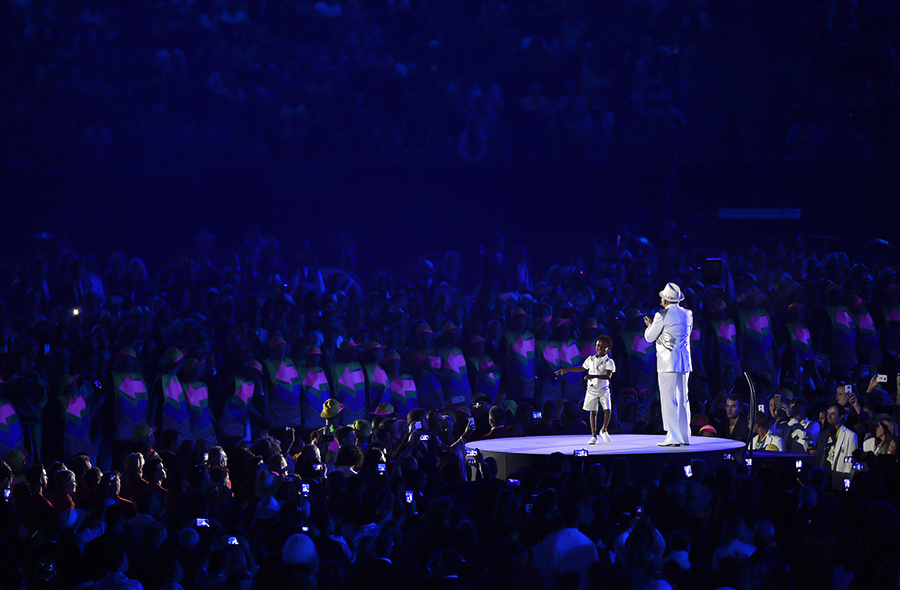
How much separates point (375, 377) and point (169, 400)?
8.16 feet

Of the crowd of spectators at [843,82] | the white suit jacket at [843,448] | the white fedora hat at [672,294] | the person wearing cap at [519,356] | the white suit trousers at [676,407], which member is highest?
the crowd of spectators at [843,82]

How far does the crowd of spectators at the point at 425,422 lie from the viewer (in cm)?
717

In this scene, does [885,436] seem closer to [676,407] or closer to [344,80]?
[676,407]

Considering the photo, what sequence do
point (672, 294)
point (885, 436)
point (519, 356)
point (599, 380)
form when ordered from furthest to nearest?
Answer: point (519, 356) → point (599, 380) → point (672, 294) → point (885, 436)

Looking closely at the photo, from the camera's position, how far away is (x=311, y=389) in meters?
13.7

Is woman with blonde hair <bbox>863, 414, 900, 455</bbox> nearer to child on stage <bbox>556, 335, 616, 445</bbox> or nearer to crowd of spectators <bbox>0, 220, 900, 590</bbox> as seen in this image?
crowd of spectators <bbox>0, 220, 900, 590</bbox>

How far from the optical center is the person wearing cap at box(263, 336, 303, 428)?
13.6m

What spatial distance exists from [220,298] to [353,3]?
10405mm

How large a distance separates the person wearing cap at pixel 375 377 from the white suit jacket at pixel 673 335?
4.12 meters

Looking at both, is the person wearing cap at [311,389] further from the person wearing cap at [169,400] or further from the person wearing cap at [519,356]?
the person wearing cap at [519,356]

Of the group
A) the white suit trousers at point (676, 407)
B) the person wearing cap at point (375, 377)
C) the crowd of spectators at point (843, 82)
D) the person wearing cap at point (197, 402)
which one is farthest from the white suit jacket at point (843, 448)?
the crowd of spectators at point (843, 82)

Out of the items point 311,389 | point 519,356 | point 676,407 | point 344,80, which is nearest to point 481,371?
point 519,356

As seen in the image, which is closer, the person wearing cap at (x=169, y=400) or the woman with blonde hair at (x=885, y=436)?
the woman with blonde hair at (x=885, y=436)

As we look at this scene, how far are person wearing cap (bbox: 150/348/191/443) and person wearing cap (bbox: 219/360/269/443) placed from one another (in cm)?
45
